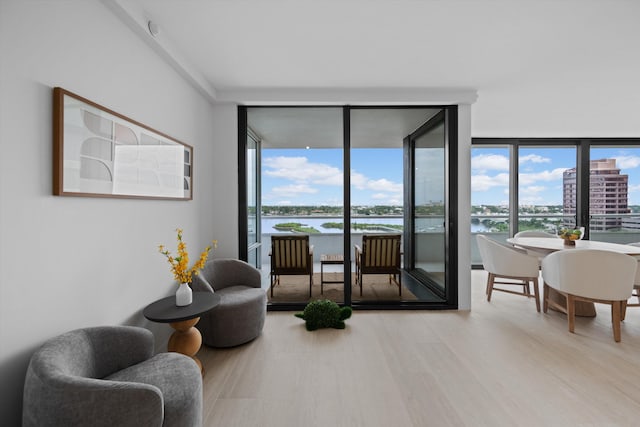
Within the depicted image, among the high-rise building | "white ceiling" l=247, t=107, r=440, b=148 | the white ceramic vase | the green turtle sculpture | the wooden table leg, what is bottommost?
the green turtle sculpture

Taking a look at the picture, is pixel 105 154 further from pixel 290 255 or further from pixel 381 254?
Result: pixel 381 254

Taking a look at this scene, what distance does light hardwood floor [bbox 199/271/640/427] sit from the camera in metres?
1.82

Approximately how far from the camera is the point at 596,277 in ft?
9.46

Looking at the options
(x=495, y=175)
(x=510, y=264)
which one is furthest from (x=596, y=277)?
(x=495, y=175)

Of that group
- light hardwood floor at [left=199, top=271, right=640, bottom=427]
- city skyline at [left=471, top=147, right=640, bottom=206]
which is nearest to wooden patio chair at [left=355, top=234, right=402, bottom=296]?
light hardwood floor at [left=199, top=271, right=640, bottom=427]

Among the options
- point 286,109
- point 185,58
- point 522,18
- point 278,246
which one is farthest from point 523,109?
point 185,58

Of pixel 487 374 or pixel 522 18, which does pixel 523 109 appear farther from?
pixel 487 374

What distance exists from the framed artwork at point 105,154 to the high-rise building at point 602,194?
6785 millimetres

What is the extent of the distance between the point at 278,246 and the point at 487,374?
2.78 meters

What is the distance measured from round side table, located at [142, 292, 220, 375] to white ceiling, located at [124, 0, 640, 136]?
211 centimetres

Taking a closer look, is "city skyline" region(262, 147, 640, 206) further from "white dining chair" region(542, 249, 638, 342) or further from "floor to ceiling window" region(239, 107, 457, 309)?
"white dining chair" region(542, 249, 638, 342)

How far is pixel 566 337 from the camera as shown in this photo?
9.55 feet

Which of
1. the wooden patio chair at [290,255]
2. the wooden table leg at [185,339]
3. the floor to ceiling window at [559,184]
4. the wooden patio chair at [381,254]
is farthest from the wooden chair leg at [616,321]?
the wooden table leg at [185,339]

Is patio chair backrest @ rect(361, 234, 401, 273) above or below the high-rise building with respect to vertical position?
below
